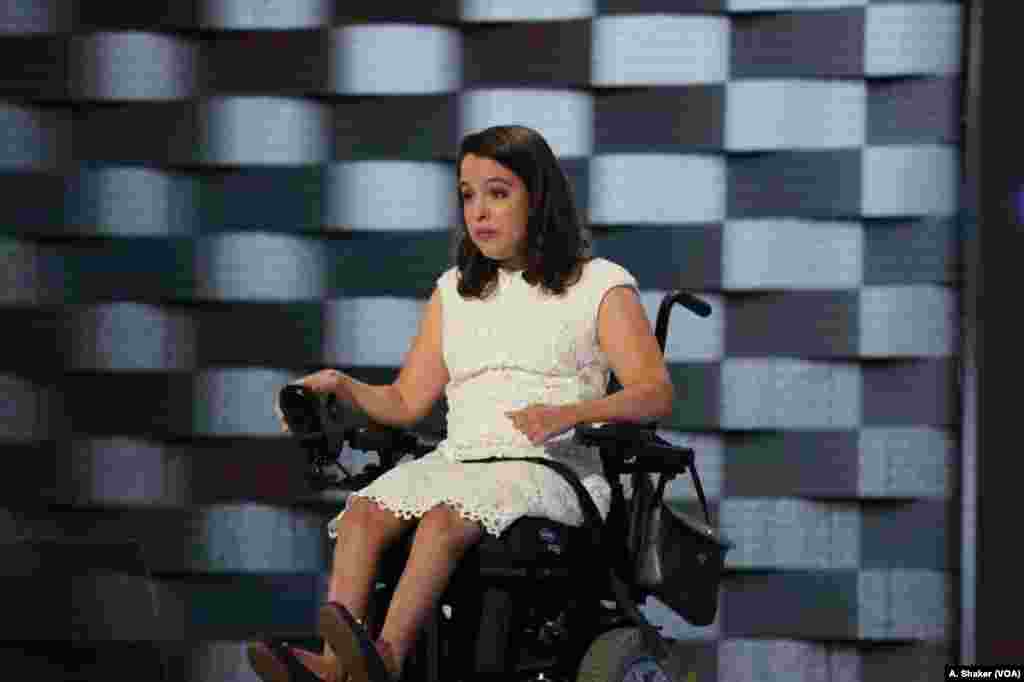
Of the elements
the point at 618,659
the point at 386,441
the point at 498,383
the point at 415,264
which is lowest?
the point at 618,659

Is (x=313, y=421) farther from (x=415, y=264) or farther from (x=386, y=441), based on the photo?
(x=415, y=264)

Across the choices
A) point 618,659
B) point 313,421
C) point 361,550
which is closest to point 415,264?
point 313,421

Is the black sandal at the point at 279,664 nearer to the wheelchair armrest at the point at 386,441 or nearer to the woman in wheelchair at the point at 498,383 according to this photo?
the woman in wheelchair at the point at 498,383

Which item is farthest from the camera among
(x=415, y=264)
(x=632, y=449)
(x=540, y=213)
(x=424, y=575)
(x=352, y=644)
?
(x=415, y=264)

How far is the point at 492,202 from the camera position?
2.85m

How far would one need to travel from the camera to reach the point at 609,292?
2.91 m

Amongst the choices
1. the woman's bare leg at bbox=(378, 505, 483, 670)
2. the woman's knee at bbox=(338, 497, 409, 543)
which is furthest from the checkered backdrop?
the woman's bare leg at bbox=(378, 505, 483, 670)

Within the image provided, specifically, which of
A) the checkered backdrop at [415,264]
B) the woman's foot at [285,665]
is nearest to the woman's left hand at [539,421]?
the woman's foot at [285,665]

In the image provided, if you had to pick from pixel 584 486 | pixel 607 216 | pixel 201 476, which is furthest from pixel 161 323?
pixel 584 486

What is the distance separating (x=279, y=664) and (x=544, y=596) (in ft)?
1.58

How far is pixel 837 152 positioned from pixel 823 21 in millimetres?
283

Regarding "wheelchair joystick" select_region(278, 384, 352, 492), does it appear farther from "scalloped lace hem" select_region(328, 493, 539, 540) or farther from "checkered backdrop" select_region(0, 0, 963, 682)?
"checkered backdrop" select_region(0, 0, 963, 682)

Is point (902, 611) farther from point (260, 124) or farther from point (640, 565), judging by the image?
point (260, 124)

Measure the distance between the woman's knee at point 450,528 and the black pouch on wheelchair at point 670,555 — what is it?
30 cm
